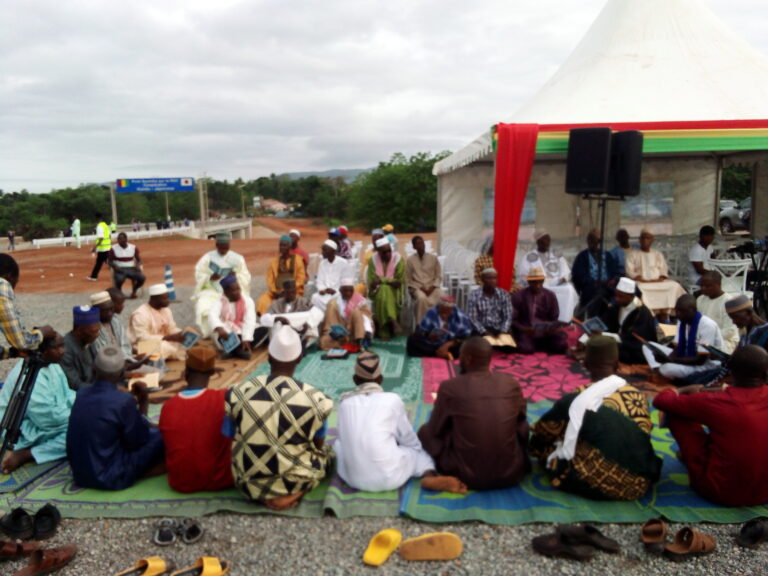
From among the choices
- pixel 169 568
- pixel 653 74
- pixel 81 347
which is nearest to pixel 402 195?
pixel 653 74

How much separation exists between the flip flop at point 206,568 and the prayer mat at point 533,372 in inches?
104

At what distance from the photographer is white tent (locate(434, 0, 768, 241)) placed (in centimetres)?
788

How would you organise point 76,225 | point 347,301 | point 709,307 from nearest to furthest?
point 709,307, point 347,301, point 76,225

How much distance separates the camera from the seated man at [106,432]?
3582mm

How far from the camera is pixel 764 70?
341 inches

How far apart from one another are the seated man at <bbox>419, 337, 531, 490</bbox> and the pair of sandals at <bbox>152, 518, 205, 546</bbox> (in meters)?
1.39

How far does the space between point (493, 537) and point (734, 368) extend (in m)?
1.50

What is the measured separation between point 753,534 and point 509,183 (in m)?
4.75

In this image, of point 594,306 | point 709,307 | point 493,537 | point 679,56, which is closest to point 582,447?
point 493,537

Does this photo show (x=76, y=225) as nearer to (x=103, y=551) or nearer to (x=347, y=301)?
(x=347, y=301)

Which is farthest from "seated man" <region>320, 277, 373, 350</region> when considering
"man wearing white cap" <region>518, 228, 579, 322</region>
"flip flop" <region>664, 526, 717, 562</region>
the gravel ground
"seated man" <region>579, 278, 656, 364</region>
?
"flip flop" <region>664, 526, 717, 562</region>

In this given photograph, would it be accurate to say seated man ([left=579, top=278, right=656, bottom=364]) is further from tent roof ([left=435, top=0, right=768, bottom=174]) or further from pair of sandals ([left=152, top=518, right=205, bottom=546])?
pair of sandals ([left=152, top=518, right=205, bottom=546])

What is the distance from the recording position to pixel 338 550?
3.14 metres

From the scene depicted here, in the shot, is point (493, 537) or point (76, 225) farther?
point (76, 225)
